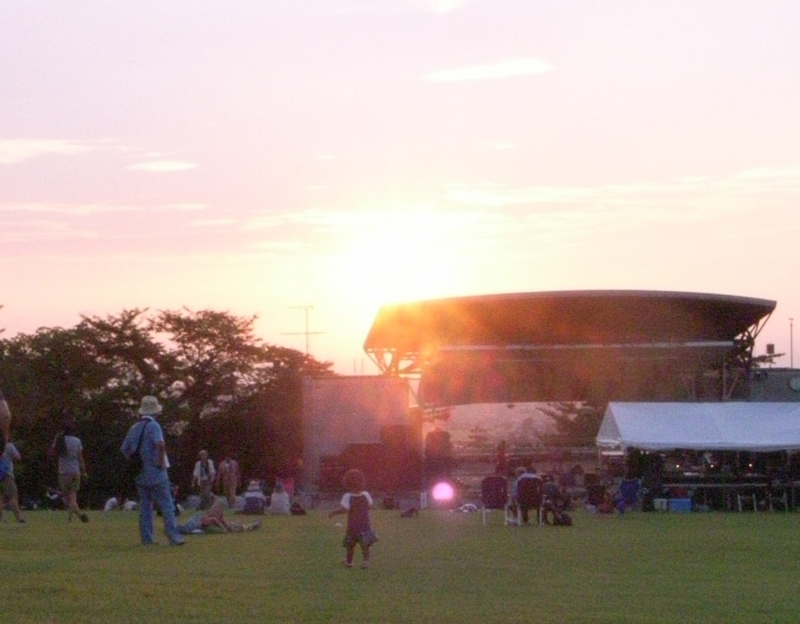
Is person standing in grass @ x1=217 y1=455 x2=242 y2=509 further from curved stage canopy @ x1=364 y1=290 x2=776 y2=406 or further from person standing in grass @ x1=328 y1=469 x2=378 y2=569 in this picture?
person standing in grass @ x1=328 y1=469 x2=378 y2=569

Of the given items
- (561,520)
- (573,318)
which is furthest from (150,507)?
(573,318)

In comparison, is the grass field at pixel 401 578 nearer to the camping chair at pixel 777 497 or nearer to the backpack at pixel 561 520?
the backpack at pixel 561 520

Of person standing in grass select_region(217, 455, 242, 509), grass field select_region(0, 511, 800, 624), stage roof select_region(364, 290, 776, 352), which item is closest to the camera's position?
grass field select_region(0, 511, 800, 624)

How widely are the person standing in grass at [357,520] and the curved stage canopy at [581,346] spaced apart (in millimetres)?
33896

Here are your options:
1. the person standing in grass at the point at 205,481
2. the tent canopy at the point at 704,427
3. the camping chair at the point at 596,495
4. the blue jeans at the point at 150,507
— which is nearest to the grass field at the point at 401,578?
the blue jeans at the point at 150,507

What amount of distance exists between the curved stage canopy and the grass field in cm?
2802

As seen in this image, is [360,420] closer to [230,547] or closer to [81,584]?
[230,547]

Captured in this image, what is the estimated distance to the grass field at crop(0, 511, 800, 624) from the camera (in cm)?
949

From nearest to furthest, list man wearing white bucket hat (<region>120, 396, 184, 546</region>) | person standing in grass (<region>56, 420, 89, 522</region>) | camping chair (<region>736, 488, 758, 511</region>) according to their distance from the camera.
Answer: man wearing white bucket hat (<region>120, 396, 184, 546</region>), person standing in grass (<region>56, 420, 89, 522</region>), camping chair (<region>736, 488, 758, 511</region>)

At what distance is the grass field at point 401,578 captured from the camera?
949 cm

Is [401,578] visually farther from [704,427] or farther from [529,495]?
[704,427]

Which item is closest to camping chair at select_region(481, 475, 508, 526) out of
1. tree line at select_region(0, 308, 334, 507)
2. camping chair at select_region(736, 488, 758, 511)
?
camping chair at select_region(736, 488, 758, 511)

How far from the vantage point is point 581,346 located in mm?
50312

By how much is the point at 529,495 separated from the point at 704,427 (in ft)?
32.2
